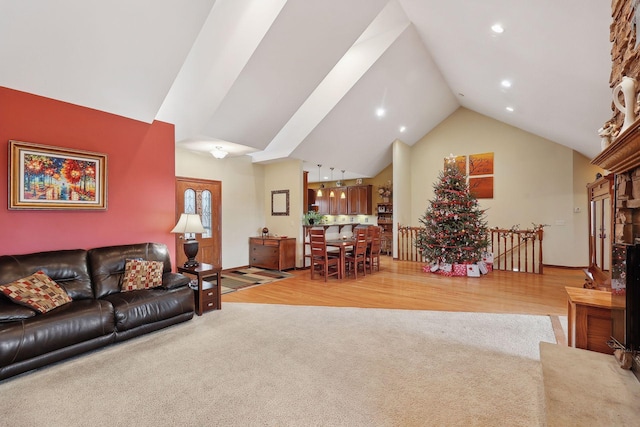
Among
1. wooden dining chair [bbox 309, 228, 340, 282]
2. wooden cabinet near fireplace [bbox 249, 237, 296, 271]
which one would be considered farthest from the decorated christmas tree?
wooden cabinet near fireplace [bbox 249, 237, 296, 271]

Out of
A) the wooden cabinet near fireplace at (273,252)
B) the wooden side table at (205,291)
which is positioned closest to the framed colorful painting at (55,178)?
the wooden side table at (205,291)

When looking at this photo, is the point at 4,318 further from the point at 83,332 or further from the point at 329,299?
the point at 329,299

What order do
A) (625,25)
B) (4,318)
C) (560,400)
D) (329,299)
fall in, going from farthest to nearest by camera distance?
1. (329,299)
2. (4,318)
3. (625,25)
4. (560,400)

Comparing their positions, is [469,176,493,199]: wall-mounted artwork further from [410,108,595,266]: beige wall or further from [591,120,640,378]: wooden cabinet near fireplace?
[591,120,640,378]: wooden cabinet near fireplace

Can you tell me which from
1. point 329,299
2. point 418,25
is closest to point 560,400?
point 329,299

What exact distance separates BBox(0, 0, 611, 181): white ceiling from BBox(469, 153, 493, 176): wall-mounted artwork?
110 centimetres

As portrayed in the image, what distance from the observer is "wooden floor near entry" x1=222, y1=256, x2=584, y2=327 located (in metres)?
4.41

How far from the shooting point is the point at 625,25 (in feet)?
6.82

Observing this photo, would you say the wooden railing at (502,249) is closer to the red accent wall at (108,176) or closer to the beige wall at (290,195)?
the beige wall at (290,195)

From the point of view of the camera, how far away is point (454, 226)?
21.5 ft

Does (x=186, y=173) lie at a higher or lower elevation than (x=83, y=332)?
higher

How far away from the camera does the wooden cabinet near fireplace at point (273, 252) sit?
22.9 feet

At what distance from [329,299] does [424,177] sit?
582 centimetres

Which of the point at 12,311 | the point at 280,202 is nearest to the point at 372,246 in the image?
the point at 280,202
